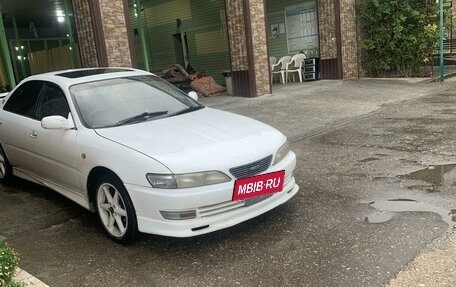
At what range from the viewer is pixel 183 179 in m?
3.32

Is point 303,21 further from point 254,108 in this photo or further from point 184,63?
point 254,108

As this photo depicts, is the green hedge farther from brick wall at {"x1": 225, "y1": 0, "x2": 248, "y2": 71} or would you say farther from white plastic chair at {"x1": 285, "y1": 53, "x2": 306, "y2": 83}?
white plastic chair at {"x1": 285, "y1": 53, "x2": 306, "y2": 83}

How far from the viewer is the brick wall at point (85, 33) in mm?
9289

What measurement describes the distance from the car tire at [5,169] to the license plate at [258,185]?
3389mm

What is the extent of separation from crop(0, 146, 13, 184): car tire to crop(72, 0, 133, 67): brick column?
4235 millimetres

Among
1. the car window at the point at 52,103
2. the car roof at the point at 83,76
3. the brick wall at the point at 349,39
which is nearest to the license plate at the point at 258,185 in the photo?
the car window at the point at 52,103

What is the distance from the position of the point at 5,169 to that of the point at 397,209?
4.56 metres

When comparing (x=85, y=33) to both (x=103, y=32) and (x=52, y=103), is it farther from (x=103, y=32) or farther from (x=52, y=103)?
(x=52, y=103)

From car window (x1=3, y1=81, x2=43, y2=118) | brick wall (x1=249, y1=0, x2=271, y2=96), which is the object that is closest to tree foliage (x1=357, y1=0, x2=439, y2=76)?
brick wall (x1=249, y1=0, x2=271, y2=96)

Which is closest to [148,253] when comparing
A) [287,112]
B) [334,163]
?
[334,163]

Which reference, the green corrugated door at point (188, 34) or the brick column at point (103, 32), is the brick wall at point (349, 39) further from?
the brick column at point (103, 32)

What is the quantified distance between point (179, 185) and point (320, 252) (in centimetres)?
120

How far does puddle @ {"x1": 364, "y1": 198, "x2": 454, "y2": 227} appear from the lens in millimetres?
3859

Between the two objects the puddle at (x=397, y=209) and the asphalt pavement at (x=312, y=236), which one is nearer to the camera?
the asphalt pavement at (x=312, y=236)
